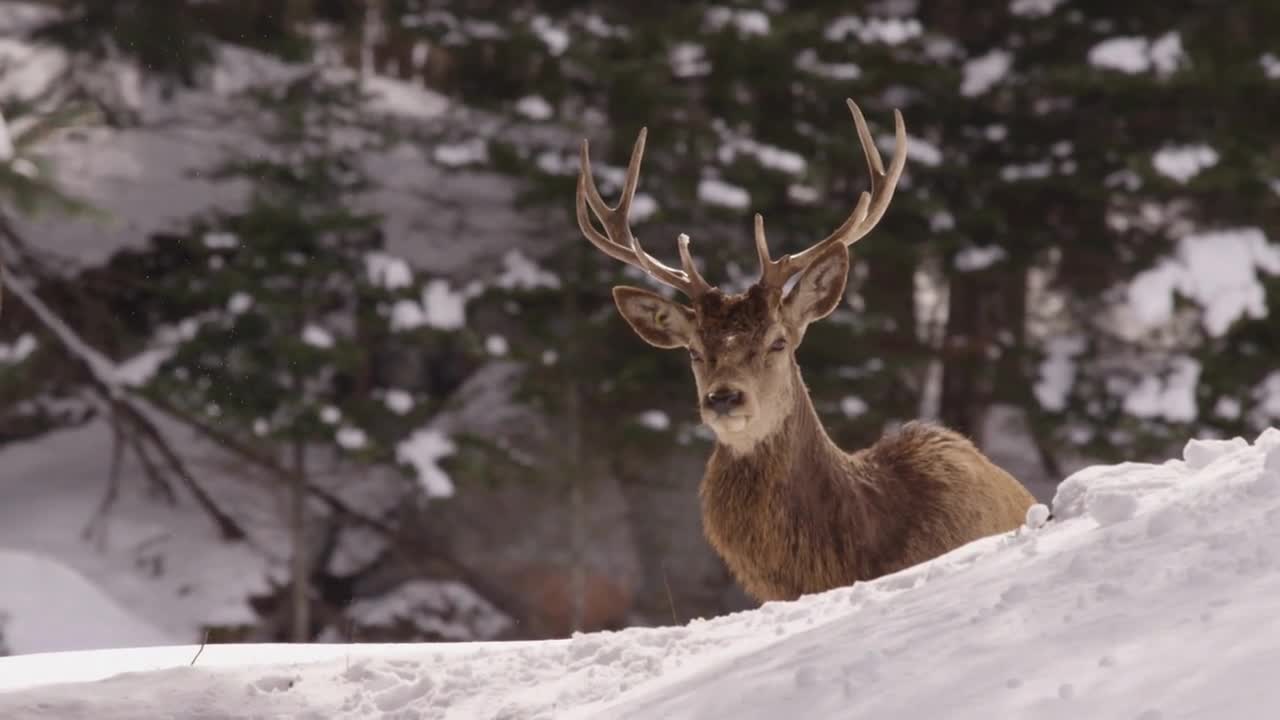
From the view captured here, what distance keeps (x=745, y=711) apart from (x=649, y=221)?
10.9 metres

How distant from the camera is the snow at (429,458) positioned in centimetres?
1398

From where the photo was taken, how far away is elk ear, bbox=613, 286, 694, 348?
6.22m

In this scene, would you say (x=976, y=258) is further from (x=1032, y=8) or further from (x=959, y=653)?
(x=959, y=653)

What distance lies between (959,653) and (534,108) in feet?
38.0

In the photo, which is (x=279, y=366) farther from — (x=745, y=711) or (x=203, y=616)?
(x=745, y=711)

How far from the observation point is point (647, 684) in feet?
13.3

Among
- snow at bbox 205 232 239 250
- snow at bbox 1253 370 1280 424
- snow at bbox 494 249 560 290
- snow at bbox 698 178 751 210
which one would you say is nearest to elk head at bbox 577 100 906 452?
snow at bbox 698 178 751 210

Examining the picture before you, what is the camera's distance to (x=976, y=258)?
1440cm

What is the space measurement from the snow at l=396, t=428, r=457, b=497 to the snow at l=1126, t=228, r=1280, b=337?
5.94 meters

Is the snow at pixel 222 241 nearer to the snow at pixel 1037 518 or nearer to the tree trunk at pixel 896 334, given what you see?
the tree trunk at pixel 896 334

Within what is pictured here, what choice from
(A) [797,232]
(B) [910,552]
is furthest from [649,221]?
(B) [910,552]

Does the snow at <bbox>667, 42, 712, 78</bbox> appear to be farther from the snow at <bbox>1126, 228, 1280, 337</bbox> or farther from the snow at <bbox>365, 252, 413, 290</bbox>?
the snow at <bbox>1126, 228, 1280, 337</bbox>

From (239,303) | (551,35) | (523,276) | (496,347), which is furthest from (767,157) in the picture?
(239,303)

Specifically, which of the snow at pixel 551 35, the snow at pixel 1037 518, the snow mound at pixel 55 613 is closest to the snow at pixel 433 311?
the snow at pixel 551 35
